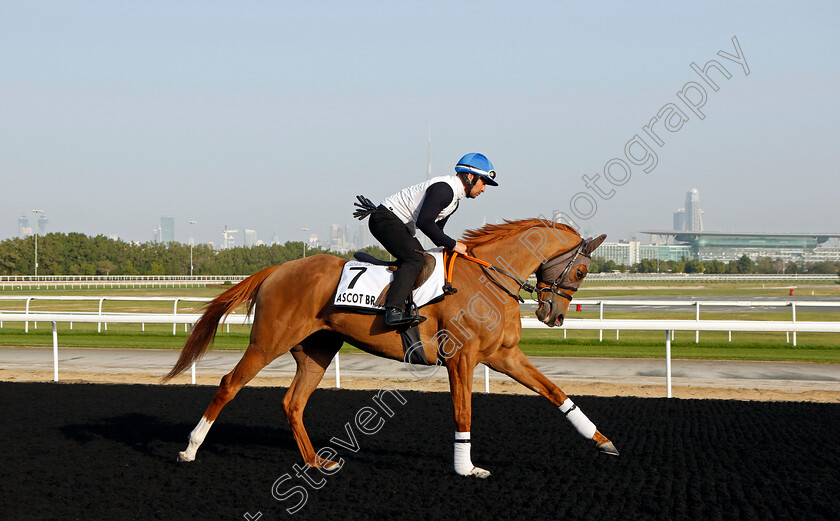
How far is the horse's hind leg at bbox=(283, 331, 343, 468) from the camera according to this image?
500cm

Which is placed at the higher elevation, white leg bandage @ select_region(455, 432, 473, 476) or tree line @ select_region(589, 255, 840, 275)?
white leg bandage @ select_region(455, 432, 473, 476)

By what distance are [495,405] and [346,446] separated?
226cm

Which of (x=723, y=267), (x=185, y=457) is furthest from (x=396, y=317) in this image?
(x=723, y=267)

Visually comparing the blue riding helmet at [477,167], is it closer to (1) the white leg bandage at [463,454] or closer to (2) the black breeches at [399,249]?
(2) the black breeches at [399,249]

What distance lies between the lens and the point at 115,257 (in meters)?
76.9

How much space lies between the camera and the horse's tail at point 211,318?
5.34 meters

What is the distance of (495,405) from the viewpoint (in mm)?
7309

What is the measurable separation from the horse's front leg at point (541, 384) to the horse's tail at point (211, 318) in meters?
1.79

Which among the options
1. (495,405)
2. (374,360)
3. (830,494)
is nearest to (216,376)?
(374,360)

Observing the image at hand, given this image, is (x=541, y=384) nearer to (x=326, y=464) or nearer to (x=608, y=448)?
(x=608, y=448)

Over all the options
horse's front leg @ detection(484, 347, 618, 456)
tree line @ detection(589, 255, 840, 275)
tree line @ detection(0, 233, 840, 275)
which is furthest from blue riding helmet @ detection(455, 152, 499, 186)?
tree line @ detection(589, 255, 840, 275)

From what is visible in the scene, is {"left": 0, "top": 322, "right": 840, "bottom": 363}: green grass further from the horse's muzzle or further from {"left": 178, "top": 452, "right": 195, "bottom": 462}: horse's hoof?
{"left": 178, "top": 452, "right": 195, "bottom": 462}: horse's hoof

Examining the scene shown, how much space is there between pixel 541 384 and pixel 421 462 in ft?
3.21

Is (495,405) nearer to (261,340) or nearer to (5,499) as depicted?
(261,340)
